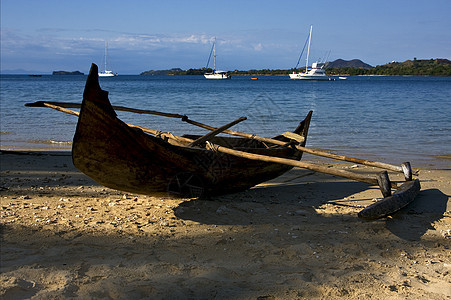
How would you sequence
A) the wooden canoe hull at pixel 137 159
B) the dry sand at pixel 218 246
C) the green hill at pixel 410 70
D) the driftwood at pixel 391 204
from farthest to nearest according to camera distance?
the green hill at pixel 410 70
the driftwood at pixel 391 204
the wooden canoe hull at pixel 137 159
the dry sand at pixel 218 246

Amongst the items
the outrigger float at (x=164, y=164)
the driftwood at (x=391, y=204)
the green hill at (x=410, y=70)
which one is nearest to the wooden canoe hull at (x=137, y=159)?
the outrigger float at (x=164, y=164)

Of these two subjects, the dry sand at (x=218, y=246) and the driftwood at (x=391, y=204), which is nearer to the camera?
the dry sand at (x=218, y=246)

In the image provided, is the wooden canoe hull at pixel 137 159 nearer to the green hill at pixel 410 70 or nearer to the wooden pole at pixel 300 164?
the wooden pole at pixel 300 164

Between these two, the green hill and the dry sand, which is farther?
the green hill

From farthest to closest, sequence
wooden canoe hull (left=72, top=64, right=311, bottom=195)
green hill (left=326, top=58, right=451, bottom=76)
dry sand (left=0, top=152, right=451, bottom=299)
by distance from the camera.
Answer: green hill (left=326, top=58, right=451, bottom=76)
wooden canoe hull (left=72, top=64, right=311, bottom=195)
dry sand (left=0, top=152, right=451, bottom=299)

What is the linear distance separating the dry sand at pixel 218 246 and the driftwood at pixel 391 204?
14 cm

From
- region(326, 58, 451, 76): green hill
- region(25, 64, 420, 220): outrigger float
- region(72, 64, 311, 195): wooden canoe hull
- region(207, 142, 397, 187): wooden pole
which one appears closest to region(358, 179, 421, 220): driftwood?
region(25, 64, 420, 220): outrigger float

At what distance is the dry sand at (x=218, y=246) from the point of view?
8.82 ft

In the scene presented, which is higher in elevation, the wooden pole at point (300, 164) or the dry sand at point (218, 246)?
the wooden pole at point (300, 164)

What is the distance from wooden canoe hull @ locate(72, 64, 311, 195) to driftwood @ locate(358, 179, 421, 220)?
58.4 inches

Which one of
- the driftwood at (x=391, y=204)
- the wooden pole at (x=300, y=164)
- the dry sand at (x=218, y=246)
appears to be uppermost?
the wooden pole at (x=300, y=164)

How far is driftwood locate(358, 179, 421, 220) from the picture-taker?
3813 millimetres

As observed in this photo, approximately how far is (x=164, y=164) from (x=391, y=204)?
2342 millimetres

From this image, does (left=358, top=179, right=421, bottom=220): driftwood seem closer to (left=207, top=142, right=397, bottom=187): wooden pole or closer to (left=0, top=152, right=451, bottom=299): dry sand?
(left=0, top=152, right=451, bottom=299): dry sand
